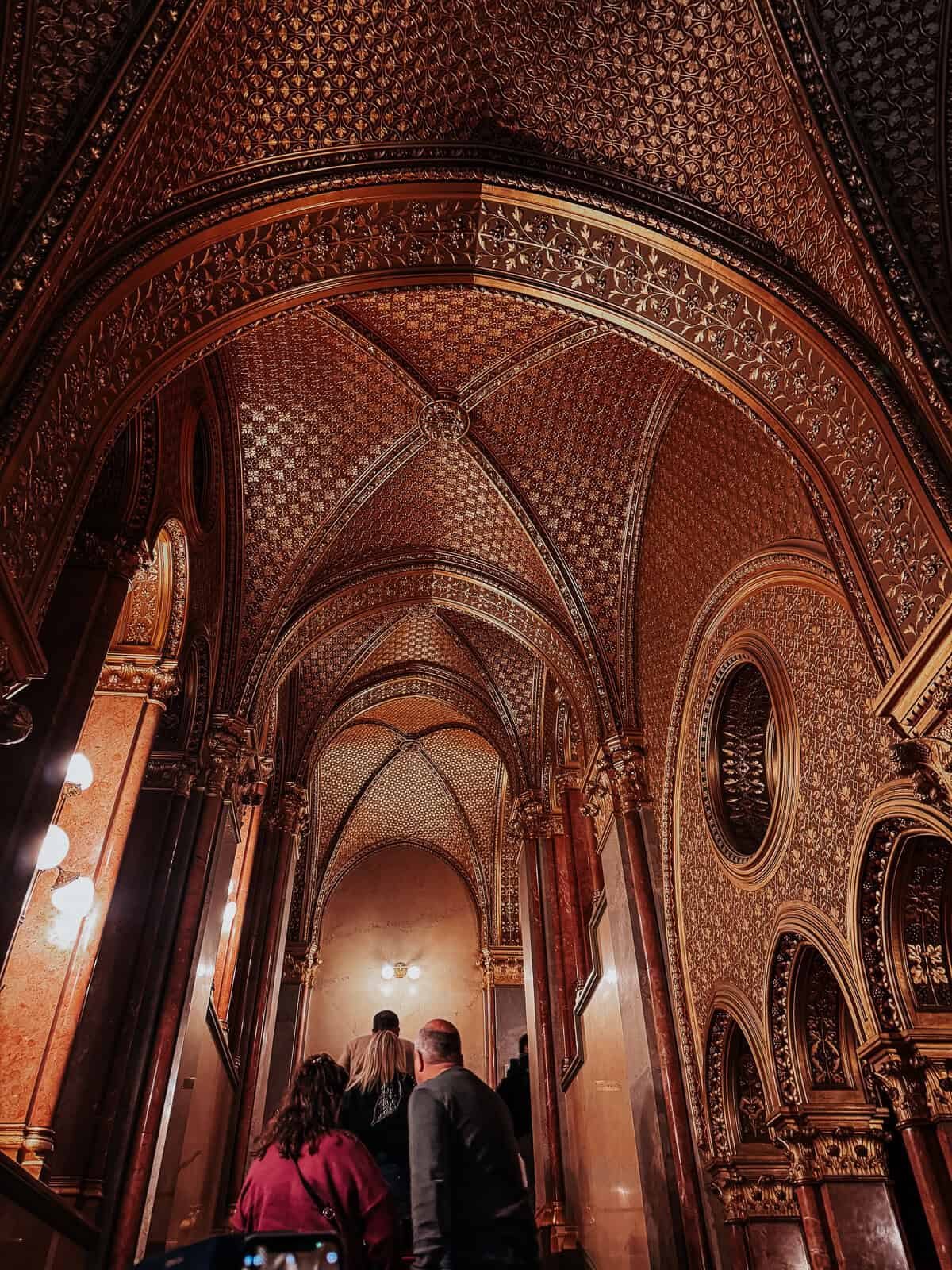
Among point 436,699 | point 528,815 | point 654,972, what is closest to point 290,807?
point 436,699

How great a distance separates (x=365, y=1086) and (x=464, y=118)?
522cm

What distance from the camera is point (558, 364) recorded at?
26.1ft

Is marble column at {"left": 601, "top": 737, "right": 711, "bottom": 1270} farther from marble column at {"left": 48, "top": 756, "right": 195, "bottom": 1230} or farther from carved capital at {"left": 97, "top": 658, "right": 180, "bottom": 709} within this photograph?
carved capital at {"left": 97, "top": 658, "right": 180, "bottom": 709}

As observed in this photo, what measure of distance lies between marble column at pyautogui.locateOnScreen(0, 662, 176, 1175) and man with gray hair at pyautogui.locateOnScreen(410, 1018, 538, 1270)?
11.5ft

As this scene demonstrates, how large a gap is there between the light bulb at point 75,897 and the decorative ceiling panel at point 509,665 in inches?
276

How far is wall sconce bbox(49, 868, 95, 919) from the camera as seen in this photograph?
5.34 m

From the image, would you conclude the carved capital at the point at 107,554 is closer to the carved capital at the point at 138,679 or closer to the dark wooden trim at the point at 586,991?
the carved capital at the point at 138,679

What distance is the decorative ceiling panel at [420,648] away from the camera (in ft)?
39.1

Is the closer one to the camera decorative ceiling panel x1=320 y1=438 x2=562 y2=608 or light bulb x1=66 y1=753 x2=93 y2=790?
light bulb x1=66 y1=753 x2=93 y2=790

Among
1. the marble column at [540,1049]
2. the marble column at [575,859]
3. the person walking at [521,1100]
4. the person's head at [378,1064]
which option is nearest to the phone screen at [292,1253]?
the person's head at [378,1064]

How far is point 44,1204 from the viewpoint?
13.9 ft

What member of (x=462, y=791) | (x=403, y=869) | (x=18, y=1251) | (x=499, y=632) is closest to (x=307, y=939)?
(x=403, y=869)

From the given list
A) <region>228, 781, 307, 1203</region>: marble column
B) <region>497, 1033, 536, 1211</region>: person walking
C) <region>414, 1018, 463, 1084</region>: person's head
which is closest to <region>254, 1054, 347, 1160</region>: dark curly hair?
<region>414, 1018, 463, 1084</region>: person's head

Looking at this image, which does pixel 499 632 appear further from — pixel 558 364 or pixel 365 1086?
pixel 365 1086
